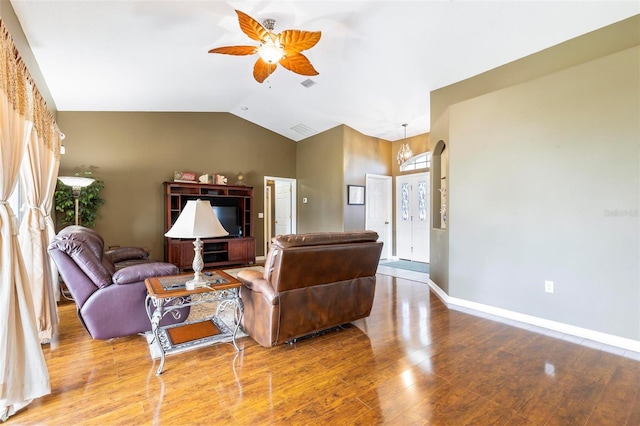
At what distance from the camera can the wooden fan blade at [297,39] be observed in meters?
2.59

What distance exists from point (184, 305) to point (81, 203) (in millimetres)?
4015

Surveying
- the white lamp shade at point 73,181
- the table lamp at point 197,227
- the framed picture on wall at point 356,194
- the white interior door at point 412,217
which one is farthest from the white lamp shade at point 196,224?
the white interior door at point 412,217

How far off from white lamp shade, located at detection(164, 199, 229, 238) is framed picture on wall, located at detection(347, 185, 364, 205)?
4.27 m

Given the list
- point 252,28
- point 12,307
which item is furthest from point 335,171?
point 12,307

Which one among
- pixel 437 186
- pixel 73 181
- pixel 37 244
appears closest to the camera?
pixel 37 244

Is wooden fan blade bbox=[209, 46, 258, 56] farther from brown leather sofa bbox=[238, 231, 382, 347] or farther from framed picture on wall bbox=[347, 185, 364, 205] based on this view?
framed picture on wall bbox=[347, 185, 364, 205]

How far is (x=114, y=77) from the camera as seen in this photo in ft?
13.3

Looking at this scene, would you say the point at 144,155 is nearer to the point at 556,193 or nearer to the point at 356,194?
the point at 356,194

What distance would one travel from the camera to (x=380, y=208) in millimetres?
7207

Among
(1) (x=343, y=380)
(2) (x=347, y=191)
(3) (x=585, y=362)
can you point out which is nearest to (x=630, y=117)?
(3) (x=585, y=362)

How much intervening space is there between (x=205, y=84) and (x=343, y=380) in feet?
15.7

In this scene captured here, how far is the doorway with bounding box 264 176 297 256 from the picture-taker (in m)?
7.57

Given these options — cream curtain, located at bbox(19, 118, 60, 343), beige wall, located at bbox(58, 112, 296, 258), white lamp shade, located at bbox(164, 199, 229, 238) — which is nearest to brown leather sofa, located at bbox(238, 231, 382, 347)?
white lamp shade, located at bbox(164, 199, 229, 238)

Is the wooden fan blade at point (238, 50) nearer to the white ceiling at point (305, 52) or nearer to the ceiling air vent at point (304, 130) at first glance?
the white ceiling at point (305, 52)
